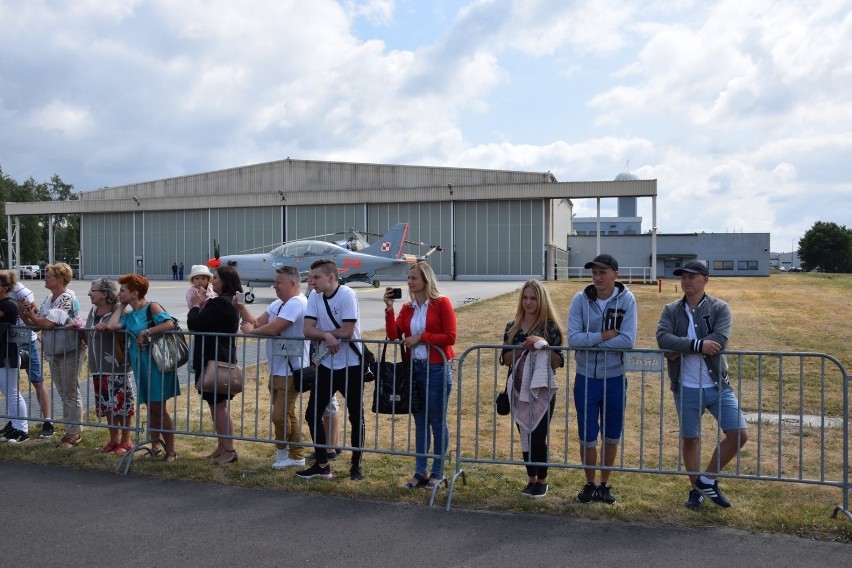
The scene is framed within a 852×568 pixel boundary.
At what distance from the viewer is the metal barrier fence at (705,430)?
4668 mm

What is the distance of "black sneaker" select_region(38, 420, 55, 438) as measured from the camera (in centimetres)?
639

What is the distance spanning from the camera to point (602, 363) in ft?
15.7

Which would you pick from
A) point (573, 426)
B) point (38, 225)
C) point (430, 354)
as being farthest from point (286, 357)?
point (38, 225)

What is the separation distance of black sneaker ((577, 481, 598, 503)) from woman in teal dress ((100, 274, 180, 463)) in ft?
11.1

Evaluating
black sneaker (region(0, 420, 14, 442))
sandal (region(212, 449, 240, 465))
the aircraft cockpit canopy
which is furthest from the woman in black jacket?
the aircraft cockpit canopy

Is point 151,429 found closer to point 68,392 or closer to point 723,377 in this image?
point 68,392

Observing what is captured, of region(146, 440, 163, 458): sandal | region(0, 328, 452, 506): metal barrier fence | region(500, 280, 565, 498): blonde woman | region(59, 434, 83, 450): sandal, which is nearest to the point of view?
region(500, 280, 565, 498): blonde woman

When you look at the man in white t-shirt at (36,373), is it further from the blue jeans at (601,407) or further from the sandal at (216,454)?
the blue jeans at (601,407)

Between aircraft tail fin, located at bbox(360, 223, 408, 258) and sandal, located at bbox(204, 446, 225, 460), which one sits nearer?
sandal, located at bbox(204, 446, 225, 460)

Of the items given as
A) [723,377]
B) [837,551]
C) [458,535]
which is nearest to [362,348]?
[458,535]

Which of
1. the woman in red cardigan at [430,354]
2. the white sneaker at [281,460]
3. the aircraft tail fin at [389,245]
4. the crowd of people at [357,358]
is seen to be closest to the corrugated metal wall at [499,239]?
the aircraft tail fin at [389,245]

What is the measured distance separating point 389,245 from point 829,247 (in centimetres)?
8912

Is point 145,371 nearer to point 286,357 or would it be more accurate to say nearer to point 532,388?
point 286,357

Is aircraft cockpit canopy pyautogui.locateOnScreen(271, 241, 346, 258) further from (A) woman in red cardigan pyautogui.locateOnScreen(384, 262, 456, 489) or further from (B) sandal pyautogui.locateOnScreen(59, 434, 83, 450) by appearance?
(A) woman in red cardigan pyautogui.locateOnScreen(384, 262, 456, 489)
